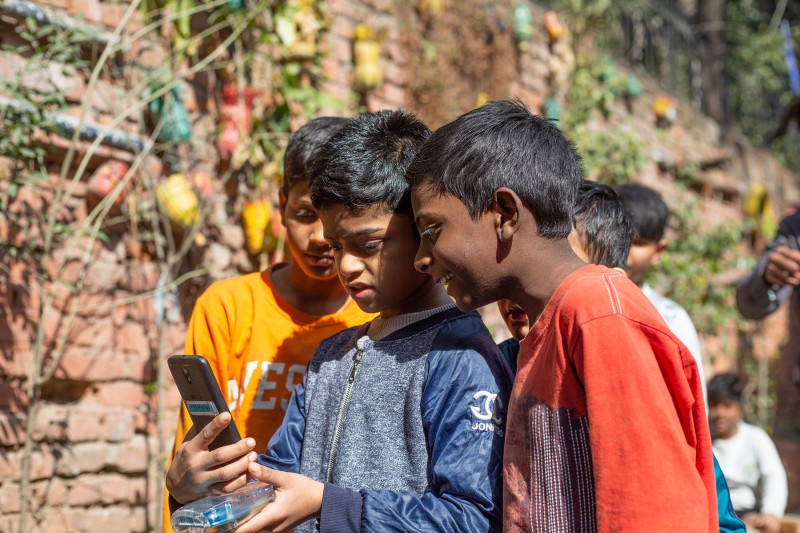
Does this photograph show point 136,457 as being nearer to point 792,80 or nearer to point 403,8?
point 403,8

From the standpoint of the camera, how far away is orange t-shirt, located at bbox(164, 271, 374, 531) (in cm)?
213

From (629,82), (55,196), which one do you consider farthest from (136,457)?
(629,82)

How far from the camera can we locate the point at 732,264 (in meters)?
7.26

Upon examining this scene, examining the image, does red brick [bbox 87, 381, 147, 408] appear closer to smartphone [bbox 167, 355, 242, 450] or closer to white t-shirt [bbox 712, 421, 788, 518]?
smartphone [bbox 167, 355, 242, 450]

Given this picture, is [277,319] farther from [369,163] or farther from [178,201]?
[178,201]

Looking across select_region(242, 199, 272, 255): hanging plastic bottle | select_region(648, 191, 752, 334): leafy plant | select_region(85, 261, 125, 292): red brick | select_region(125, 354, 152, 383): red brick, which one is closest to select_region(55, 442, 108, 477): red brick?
select_region(125, 354, 152, 383): red brick

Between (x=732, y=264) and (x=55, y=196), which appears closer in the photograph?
(x=55, y=196)

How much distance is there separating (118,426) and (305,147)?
Answer: 5.70ft

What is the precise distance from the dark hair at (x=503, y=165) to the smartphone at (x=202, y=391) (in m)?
0.50

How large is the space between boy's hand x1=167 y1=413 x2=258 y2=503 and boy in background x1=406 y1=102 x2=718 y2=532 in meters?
0.44

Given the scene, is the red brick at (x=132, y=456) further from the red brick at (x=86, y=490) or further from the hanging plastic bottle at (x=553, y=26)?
the hanging plastic bottle at (x=553, y=26)

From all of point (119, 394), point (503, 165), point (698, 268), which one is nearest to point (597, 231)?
point (503, 165)

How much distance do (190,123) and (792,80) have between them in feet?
25.4

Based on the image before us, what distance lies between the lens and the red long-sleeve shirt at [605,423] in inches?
49.8
